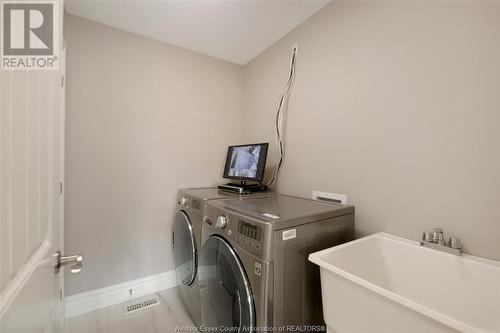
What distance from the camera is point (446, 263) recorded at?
2.83 feet

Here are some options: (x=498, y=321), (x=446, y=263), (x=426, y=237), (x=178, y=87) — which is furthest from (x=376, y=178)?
(x=178, y=87)

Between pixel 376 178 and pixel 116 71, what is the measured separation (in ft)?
6.83

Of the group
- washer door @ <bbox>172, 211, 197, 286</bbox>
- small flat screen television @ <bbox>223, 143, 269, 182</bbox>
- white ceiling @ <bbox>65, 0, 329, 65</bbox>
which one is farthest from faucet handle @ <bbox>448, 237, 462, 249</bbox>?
white ceiling @ <bbox>65, 0, 329, 65</bbox>

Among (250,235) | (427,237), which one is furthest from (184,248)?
(427,237)

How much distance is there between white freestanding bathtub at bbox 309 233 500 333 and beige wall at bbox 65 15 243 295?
1.56 metres

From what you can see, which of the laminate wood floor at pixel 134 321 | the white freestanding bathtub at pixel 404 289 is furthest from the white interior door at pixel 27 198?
the laminate wood floor at pixel 134 321

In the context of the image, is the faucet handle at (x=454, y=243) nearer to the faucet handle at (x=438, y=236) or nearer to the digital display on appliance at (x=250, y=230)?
the faucet handle at (x=438, y=236)

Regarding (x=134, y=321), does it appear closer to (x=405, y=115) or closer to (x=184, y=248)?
(x=184, y=248)

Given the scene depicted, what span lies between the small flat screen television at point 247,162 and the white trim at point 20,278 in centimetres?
131

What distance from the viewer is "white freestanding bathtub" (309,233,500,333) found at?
595 mm

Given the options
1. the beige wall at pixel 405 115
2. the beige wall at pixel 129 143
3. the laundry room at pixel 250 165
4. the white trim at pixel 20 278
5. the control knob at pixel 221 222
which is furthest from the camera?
the beige wall at pixel 129 143

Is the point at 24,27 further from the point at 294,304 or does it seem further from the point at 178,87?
the point at 178,87

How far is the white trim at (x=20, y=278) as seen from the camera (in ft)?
1.07

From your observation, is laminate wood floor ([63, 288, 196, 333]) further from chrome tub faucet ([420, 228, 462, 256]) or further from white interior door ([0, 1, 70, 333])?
chrome tub faucet ([420, 228, 462, 256])
